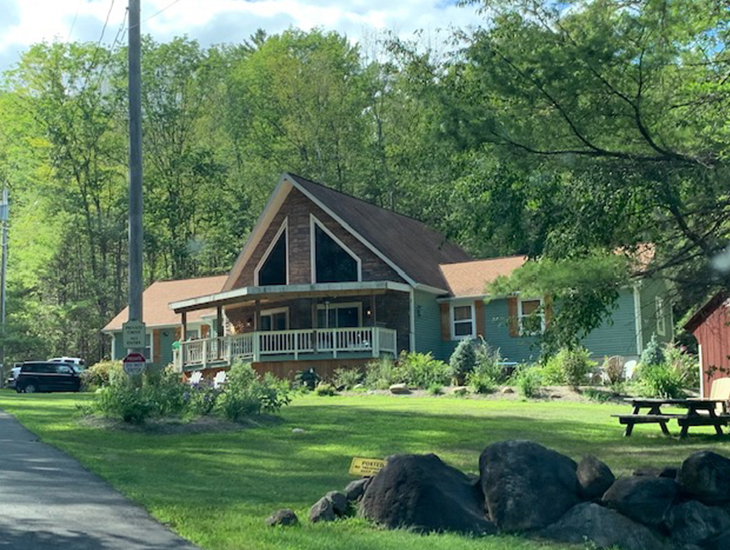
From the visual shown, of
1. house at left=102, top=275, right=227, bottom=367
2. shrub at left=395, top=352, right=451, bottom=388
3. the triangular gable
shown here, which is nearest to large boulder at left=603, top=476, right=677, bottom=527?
shrub at left=395, top=352, right=451, bottom=388

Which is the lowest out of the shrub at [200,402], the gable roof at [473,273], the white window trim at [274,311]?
the shrub at [200,402]

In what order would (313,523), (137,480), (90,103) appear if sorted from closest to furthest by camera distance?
(313,523), (137,480), (90,103)

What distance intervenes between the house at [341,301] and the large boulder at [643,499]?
22.1m

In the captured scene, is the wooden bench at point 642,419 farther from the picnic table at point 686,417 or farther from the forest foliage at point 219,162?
the forest foliage at point 219,162

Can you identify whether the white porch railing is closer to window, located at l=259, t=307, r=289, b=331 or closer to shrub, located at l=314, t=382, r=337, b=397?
window, located at l=259, t=307, r=289, b=331

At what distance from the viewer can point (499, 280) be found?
38.2 feet

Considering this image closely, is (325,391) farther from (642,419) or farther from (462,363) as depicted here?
(642,419)

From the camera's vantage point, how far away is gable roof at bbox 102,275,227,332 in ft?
136

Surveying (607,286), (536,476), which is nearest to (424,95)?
(607,286)

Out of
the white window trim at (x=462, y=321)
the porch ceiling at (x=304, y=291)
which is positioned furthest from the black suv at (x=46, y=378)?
the white window trim at (x=462, y=321)

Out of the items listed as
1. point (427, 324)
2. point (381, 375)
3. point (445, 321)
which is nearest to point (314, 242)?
point (427, 324)

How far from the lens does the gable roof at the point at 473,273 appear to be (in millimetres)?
33553

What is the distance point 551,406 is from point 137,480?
495 inches

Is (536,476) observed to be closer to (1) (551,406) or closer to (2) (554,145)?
(2) (554,145)
